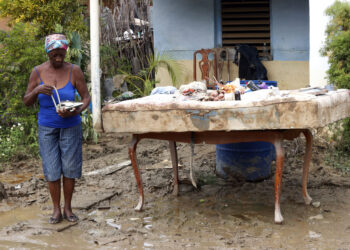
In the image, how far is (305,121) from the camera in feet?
12.0

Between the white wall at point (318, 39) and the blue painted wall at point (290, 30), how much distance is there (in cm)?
183

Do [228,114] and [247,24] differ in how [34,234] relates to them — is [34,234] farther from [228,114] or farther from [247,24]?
[247,24]

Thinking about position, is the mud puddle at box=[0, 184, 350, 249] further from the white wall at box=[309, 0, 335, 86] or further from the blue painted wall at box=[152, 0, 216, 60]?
the blue painted wall at box=[152, 0, 216, 60]

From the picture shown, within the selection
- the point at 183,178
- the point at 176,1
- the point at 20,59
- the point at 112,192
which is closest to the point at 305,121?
the point at 183,178

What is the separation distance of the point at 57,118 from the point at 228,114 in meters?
1.47

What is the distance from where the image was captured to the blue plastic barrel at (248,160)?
5.16 m

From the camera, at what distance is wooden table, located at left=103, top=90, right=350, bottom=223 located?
3.70 meters

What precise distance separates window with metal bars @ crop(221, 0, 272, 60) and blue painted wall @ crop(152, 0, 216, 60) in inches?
10.0

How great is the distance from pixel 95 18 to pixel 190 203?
352 cm

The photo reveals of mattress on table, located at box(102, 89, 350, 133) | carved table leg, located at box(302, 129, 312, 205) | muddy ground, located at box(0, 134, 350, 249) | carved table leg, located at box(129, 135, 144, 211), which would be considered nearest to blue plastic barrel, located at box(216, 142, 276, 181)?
muddy ground, located at box(0, 134, 350, 249)

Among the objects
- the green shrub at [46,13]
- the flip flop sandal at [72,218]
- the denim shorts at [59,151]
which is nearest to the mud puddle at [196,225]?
the flip flop sandal at [72,218]

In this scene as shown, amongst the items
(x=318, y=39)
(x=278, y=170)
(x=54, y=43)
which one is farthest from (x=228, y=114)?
(x=318, y=39)

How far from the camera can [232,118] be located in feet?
12.5

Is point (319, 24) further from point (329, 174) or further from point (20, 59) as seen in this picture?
point (20, 59)
